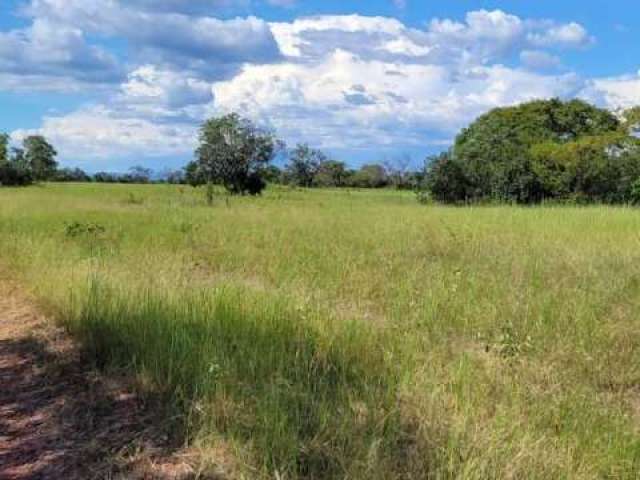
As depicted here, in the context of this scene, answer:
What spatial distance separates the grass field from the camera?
11.1 feet

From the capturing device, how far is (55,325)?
640 centimetres

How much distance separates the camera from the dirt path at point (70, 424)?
3.49 metres

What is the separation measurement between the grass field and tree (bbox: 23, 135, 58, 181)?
8555 centimetres

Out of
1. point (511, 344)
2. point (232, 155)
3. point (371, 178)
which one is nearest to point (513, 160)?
point (232, 155)

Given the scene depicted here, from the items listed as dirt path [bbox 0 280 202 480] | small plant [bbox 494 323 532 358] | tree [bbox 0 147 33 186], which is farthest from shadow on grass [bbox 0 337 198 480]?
tree [bbox 0 147 33 186]

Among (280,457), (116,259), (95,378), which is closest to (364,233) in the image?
(116,259)

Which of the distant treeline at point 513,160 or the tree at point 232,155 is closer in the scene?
the distant treeline at point 513,160

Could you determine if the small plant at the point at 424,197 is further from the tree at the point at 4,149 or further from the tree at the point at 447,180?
the tree at the point at 4,149

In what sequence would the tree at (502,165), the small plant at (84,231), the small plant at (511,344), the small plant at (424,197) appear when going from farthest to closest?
the small plant at (424,197) → the tree at (502,165) → the small plant at (84,231) → the small plant at (511,344)

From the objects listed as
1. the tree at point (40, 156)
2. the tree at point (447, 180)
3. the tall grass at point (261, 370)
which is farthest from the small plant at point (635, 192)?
the tree at point (40, 156)

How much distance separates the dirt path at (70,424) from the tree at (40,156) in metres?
88.9

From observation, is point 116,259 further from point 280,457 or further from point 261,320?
point 280,457

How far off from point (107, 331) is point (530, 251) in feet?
24.2

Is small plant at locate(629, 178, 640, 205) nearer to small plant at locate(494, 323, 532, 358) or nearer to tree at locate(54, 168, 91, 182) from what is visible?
small plant at locate(494, 323, 532, 358)
